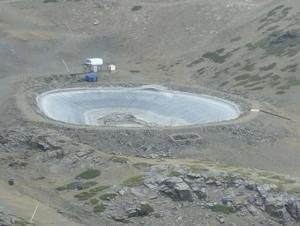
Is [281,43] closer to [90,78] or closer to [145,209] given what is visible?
[90,78]

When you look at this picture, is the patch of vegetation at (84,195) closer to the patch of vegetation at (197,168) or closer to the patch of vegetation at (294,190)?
the patch of vegetation at (197,168)

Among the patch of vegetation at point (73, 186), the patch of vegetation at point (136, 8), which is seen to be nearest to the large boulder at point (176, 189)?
the patch of vegetation at point (73, 186)

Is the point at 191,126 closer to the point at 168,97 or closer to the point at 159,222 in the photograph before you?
the point at 168,97

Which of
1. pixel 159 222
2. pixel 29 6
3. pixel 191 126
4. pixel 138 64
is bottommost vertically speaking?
pixel 159 222

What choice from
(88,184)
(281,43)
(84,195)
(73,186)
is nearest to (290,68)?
(281,43)

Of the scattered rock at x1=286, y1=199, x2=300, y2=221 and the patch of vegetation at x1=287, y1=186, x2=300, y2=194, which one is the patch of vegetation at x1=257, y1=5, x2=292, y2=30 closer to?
the patch of vegetation at x1=287, y1=186, x2=300, y2=194

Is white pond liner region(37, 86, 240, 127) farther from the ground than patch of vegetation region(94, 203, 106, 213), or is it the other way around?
white pond liner region(37, 86, 240, 127)

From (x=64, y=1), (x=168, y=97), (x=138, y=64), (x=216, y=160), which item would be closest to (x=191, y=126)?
(x=216, y=160)

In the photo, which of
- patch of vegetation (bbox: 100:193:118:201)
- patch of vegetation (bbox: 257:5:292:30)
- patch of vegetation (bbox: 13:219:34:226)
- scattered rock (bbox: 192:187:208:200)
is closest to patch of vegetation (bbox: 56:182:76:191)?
patch of vegetation (bbox: 100:193:118:201)
